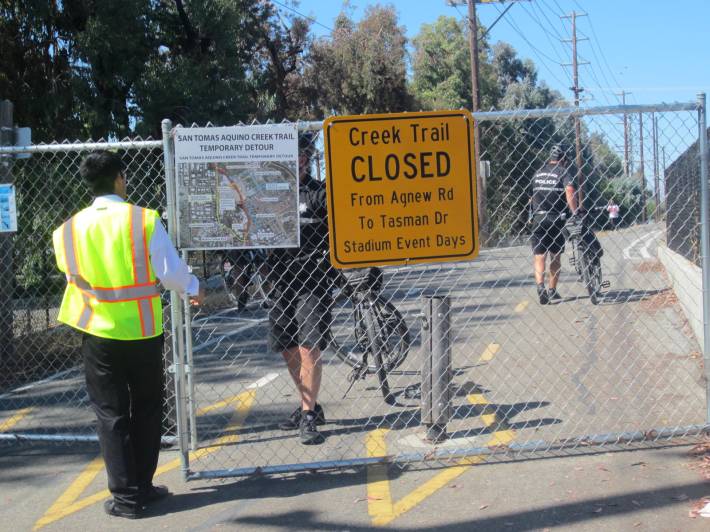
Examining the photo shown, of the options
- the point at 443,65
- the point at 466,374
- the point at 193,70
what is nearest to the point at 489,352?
the point at 466,374

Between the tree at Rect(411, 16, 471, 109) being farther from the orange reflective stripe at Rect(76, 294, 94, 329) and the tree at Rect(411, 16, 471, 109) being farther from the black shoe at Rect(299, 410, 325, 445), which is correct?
the orange reflective stripe at Rect(76, 294, 94, 329)

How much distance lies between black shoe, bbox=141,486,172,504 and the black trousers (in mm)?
40

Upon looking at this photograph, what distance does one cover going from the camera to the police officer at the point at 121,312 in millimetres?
4281

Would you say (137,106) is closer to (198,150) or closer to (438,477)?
(198,150)

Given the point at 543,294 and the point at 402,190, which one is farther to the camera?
the point at 543,294

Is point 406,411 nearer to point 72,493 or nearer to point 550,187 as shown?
point 72,493

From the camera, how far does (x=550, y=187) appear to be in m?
10.1

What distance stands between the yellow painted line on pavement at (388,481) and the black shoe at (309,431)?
13.7 inches

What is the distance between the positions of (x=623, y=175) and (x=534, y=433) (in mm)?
2567

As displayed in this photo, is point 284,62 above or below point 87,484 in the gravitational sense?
above

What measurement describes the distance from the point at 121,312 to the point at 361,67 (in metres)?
25.0

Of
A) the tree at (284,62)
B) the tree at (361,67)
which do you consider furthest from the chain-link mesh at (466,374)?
the tree at (361,67)

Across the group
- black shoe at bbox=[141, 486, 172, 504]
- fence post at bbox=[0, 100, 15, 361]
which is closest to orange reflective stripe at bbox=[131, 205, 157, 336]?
black shoe at bbox=[141, 486, 172, 504]

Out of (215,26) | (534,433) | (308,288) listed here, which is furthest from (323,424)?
(215,26)
